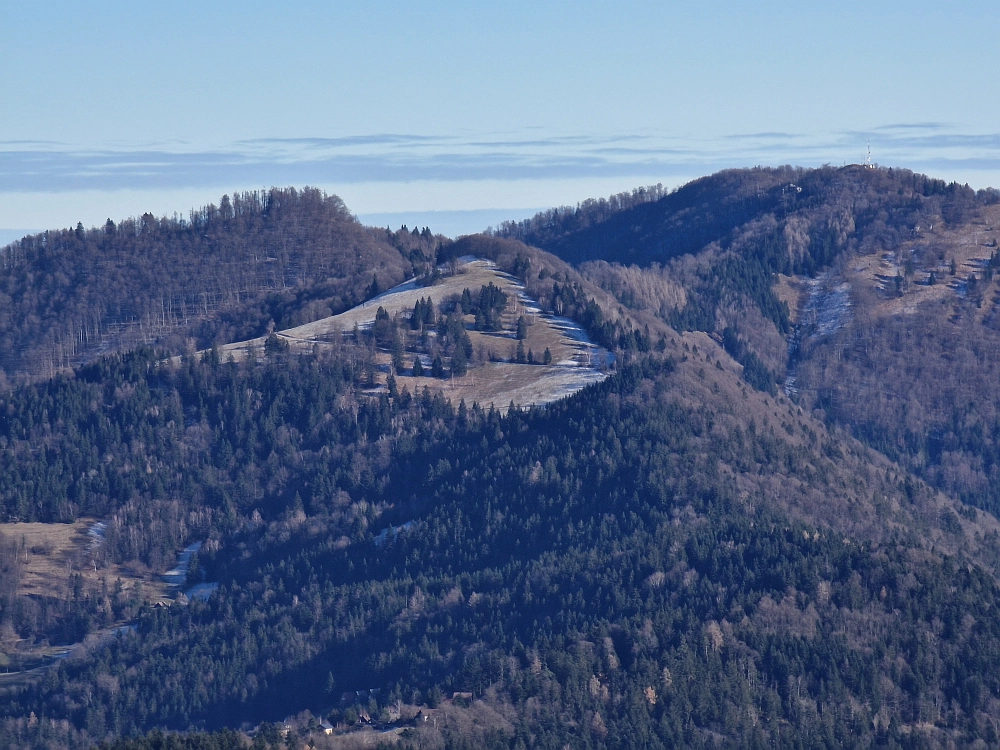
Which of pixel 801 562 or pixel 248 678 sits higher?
pixel 801 562

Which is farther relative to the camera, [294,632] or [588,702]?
[294,632]

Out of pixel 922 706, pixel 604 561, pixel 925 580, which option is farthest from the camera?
pixel 604 561

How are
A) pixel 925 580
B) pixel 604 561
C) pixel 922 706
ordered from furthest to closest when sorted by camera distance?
pixel 604 561
pixel 925 580
pixel 922 706

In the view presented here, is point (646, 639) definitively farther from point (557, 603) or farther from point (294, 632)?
point (294, 632)

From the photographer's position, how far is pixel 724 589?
181750 millimetres

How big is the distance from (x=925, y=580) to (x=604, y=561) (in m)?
28.9

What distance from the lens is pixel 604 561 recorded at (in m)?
194

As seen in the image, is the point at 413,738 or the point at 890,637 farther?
the point at 890,637

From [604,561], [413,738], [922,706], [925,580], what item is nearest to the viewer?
[413,738]

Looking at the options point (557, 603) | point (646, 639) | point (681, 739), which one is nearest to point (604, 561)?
point (557, 603)

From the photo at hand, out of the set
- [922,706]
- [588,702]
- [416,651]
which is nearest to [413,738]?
[588,702]

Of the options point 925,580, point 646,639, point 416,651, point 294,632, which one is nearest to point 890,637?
point 925,580

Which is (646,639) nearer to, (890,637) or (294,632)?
(890,637)

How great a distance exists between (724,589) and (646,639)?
12.3 meters
